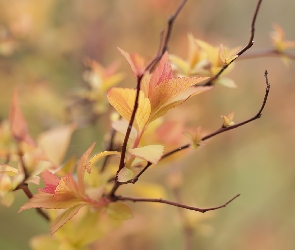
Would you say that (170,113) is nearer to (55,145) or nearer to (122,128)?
(55,145)

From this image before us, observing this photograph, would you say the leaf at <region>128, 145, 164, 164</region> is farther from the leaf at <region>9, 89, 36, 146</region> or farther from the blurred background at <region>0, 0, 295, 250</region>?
the blurred background at <region>0, 0, 295, 250</region>

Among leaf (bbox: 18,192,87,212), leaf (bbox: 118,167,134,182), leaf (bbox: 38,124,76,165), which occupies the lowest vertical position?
leaf (bbox: 38,124,76,165)

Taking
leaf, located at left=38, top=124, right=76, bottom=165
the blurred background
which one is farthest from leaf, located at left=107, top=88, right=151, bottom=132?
the blurred background

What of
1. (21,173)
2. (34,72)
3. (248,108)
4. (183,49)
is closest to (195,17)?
(183,49)

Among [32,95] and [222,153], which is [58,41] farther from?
[222,153]

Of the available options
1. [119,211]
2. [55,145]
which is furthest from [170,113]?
[119,211]
